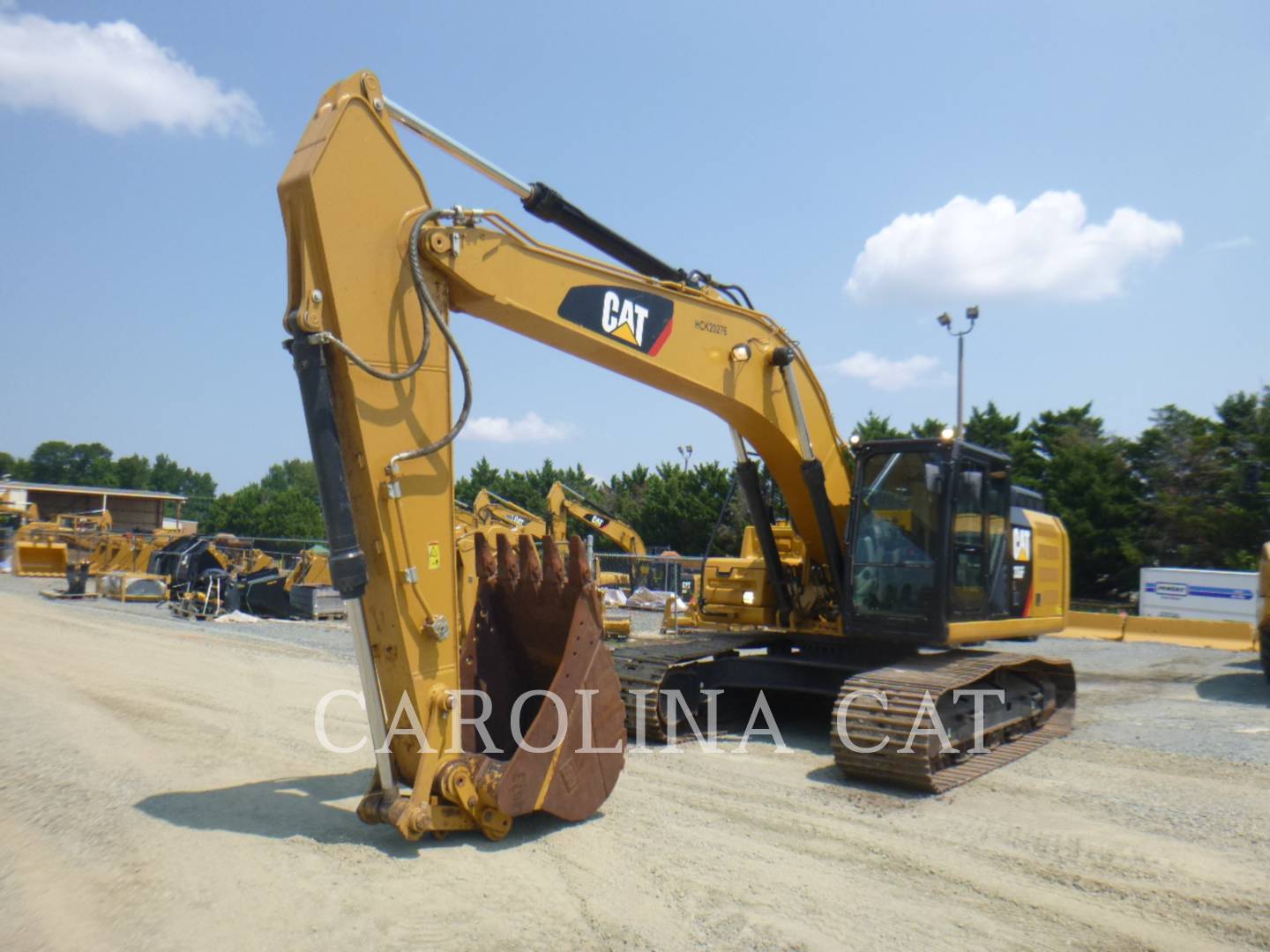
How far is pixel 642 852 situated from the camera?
506 cm

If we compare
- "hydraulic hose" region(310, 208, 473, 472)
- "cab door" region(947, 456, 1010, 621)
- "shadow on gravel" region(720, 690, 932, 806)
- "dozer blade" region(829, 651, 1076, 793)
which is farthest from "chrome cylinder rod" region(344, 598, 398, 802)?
"cab door" region(947, 456, 1010, 621)

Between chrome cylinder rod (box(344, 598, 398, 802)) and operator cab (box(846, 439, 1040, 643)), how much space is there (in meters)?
4.33

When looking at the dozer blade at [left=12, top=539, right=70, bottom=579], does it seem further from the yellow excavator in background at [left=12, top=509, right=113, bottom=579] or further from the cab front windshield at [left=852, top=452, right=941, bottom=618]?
the cab front windshield at [left=852, top=452, right=941, bottom=618]

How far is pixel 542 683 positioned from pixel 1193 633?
1533 centimetres

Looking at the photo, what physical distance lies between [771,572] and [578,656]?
3668mm

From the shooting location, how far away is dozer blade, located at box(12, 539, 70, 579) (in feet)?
101

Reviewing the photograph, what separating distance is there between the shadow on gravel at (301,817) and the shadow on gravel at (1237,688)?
913 centimetres

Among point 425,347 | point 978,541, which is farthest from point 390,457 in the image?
point 978,541

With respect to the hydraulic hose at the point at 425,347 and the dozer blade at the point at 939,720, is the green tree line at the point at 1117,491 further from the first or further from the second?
the hydraulic hose at the point at 425,347

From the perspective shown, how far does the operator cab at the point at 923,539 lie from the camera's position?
773cm

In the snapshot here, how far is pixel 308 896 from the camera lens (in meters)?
4.21

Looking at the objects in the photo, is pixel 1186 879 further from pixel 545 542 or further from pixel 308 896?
pixel 308 896

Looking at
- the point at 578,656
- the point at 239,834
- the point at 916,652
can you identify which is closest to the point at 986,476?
the point at 916,652

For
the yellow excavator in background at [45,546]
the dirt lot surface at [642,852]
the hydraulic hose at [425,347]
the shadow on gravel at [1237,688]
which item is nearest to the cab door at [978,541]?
the dirt lot surface at [642,852]
